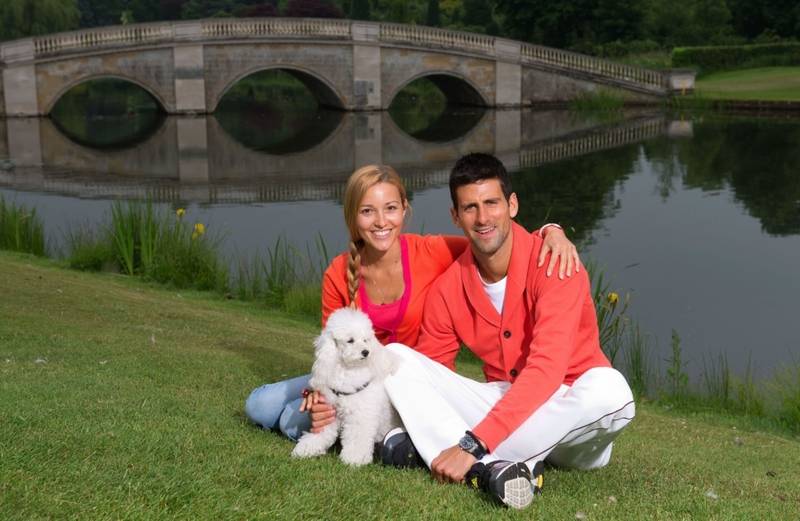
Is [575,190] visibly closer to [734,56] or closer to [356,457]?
[356,457]

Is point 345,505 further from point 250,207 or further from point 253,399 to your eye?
point 250,207

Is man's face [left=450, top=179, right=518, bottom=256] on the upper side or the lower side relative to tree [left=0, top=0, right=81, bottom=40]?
lower

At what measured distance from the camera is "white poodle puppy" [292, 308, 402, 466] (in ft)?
10.6

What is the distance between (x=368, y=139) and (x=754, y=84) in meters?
14.5

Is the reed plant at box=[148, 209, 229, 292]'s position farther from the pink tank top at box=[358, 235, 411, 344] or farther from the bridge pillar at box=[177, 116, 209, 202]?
the bridge pillar at box=[177, 116, 209, 202]

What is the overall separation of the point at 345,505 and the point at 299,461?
44 cm

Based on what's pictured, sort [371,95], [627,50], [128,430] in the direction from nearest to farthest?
[128,430]
[371,95]
[627,50]

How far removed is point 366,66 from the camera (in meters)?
29.8

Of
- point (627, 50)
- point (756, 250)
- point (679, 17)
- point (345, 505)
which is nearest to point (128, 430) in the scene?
point (345, 505)

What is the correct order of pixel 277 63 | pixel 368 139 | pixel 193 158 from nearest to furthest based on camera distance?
1. pixel 193 158
2. pixel 368 139
3. pixel 277 63

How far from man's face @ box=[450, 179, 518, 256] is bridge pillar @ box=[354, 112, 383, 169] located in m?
12.7

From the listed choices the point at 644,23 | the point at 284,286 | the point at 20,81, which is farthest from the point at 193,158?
the point at 644,23

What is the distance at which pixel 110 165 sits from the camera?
63.2ft

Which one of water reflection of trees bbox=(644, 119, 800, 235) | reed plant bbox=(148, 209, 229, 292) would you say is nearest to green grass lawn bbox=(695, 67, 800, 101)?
water reflection of trees bbox=(644, 119, 800, 235)
